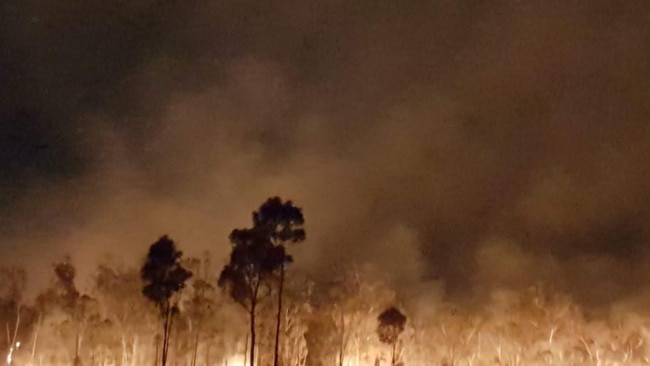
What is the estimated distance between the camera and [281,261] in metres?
40.8

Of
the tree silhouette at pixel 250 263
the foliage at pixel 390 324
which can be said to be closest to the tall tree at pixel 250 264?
the tree silhouette at pixel 250 263

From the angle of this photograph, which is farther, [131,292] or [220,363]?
[220,363]

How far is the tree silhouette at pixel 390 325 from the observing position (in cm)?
6475

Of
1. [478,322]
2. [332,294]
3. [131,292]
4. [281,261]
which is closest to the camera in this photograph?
[281,261]

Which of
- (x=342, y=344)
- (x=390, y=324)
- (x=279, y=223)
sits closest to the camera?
(x=279, y=223)

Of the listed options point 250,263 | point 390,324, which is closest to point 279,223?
point 250,263

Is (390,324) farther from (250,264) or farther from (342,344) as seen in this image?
(250,264)

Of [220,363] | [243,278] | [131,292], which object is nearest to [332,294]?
[220,363]

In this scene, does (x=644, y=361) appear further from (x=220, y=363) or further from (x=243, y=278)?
(x=243, y=278)

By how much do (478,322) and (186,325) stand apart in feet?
89.3

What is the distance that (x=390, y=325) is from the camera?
65.0 metres

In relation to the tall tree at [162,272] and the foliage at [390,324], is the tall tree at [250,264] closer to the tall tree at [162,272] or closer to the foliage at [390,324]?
the tall tree at [162,272]

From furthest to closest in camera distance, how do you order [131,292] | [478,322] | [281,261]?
1. [478,322]
2. [131,292]
3. [281,261]

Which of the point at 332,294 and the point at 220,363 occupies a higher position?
the point at 332,294
